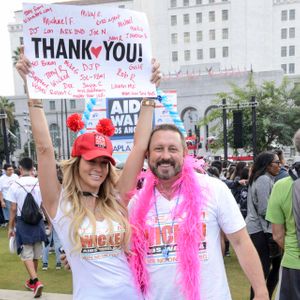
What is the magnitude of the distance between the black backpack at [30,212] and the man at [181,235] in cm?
332

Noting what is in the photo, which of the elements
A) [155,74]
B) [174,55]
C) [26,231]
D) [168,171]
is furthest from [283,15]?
[168,171]

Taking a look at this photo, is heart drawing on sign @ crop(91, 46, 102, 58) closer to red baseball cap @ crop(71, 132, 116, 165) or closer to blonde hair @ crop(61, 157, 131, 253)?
red baseball cap @ crop(71, 132, 116, 165)

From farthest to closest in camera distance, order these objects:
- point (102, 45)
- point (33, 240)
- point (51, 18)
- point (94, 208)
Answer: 1. point (33, 240)
2. point (102, 45)
3. point (51, 18)
4. point (94, 208)

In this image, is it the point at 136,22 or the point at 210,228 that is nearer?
the point at 210,228

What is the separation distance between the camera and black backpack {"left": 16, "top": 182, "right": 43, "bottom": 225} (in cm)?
514

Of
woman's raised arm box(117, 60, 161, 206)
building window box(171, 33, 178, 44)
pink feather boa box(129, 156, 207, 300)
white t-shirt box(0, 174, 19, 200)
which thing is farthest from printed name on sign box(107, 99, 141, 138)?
building window box(171, 33, 178, 44)

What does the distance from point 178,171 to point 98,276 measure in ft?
2.29

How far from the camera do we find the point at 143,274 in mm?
2105

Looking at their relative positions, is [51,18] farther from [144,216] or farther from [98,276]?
[98,276]

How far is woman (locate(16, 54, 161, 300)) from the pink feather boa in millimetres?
60

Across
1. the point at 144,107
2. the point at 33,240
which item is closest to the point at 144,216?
the point at 144,107

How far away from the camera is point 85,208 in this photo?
2121mm

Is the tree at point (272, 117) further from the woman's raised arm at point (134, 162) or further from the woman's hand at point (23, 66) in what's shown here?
the woman's hand at point (23, 66)

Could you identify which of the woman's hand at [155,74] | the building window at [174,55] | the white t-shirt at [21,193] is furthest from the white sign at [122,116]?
the building window at [174,55]
